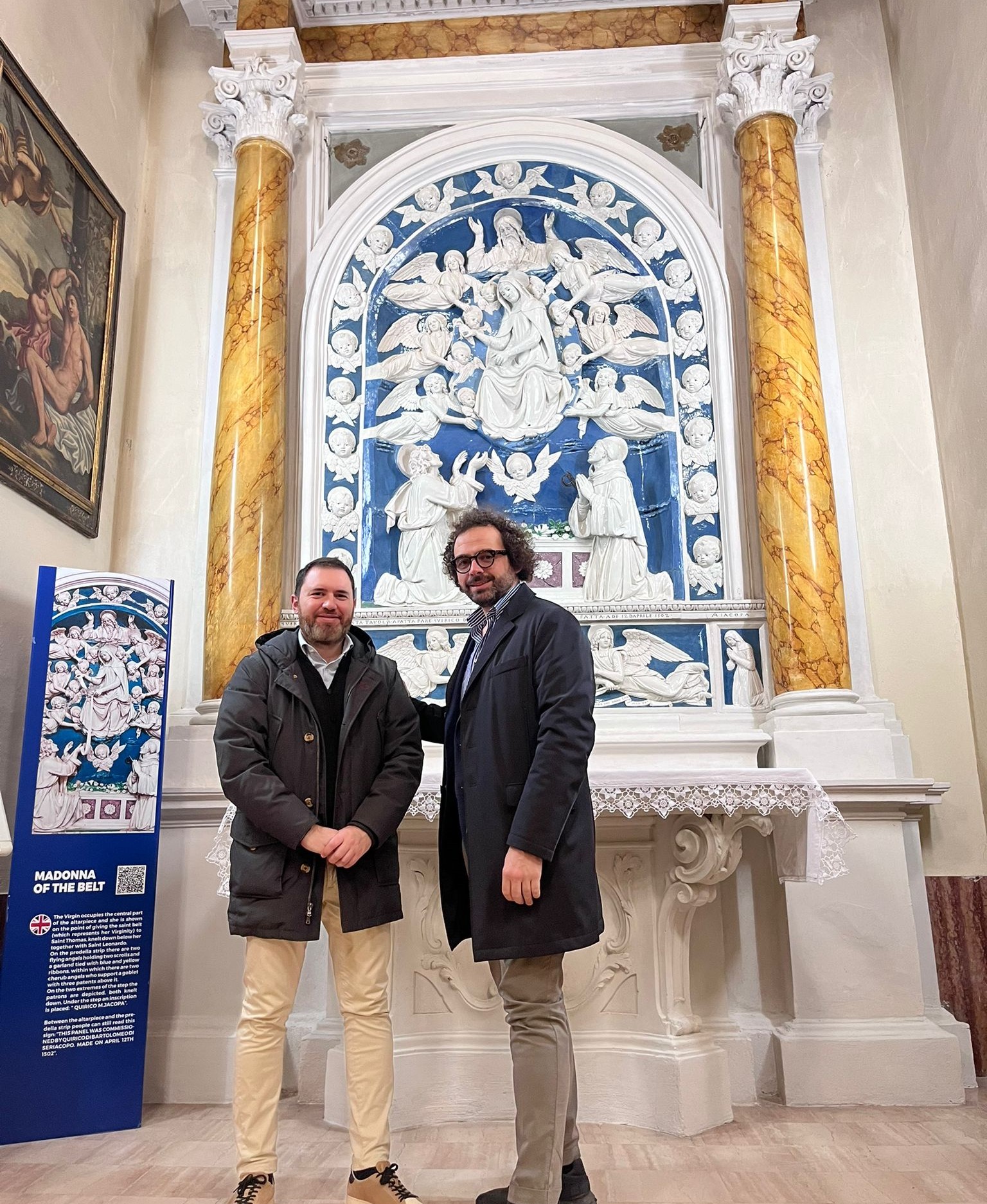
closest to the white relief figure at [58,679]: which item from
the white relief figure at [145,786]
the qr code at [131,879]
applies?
the white relief figure at [145,786]

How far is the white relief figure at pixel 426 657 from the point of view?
5.09m

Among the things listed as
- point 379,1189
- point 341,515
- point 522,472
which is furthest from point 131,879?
point 522,472

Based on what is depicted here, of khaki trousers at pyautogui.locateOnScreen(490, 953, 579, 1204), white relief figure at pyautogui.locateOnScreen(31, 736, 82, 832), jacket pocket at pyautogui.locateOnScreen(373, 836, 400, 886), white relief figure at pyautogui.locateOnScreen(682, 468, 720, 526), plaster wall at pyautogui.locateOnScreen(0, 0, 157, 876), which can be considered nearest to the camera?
khaki trousers at pyautogui.locateOnScreen(490, 953, 579, 1204)

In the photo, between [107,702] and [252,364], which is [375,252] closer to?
[252,364]

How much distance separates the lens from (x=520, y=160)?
241 inches

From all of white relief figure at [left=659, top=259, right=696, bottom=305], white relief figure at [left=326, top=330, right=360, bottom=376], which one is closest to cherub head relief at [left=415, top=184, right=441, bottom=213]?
white relief figure at [left=326, top=330, right=360, bottom=376]

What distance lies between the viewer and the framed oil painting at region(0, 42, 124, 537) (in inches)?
177

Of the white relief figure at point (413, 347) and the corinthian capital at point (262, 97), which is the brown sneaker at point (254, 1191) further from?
the corinthian capital at point (262, 97)

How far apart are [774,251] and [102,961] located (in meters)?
4.55

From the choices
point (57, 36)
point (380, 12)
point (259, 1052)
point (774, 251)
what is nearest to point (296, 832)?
point (259, 1052)

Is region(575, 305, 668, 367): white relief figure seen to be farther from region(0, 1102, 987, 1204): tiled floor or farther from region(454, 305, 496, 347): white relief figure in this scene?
region(0, 1102, 987, 1204): tiled floor

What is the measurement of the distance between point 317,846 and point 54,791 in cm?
163

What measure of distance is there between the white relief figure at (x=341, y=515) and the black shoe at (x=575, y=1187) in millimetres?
3438

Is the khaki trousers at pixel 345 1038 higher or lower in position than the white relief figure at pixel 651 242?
lower
